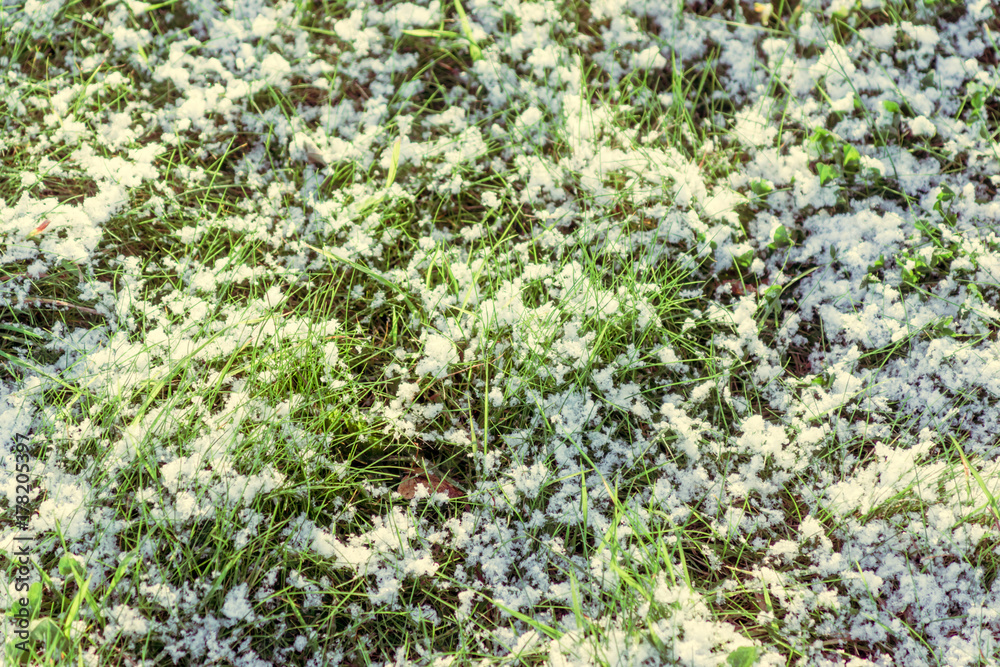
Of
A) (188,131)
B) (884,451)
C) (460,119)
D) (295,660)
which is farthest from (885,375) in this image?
(188,131)

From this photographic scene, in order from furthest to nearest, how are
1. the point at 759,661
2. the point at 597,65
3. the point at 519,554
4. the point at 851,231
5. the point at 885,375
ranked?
the point at 597,65 < the point at 851,231 < the point at 885,375 < the point at 519,554 < the point at 759,661

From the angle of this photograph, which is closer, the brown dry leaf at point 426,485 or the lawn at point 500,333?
the lawn at point 500,333

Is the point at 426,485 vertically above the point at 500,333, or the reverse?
the point at 500,333

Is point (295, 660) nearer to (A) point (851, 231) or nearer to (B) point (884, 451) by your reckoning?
(B) point (884, 451)

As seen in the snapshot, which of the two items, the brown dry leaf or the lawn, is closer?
the lawn
